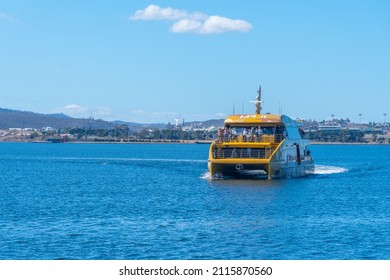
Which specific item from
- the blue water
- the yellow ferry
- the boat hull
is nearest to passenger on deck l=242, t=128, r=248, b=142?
the yellow ferry

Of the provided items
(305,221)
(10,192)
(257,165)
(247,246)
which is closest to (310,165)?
(257,165)

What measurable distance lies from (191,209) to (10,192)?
1907cm

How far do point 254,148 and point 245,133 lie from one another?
340 centimetres

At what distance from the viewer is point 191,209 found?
2035 inches

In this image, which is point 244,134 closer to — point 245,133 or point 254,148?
point 245,133

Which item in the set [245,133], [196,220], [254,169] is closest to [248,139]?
[245,133]

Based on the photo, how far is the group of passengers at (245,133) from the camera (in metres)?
72.4

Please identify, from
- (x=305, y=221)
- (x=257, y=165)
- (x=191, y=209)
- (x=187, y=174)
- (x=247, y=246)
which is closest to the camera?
(x=247, y=246)

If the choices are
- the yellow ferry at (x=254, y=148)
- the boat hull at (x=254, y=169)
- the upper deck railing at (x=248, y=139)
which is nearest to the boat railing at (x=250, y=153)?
the yellow ferry at (x=254, y=148)

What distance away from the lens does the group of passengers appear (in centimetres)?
7238

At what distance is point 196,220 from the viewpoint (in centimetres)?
4644

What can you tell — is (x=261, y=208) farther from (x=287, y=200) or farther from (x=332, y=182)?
(x=332, y=182)

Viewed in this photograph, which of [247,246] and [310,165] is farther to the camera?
[310,165]

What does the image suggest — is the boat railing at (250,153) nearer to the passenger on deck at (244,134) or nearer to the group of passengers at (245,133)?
the group of passengers at (245,133)
